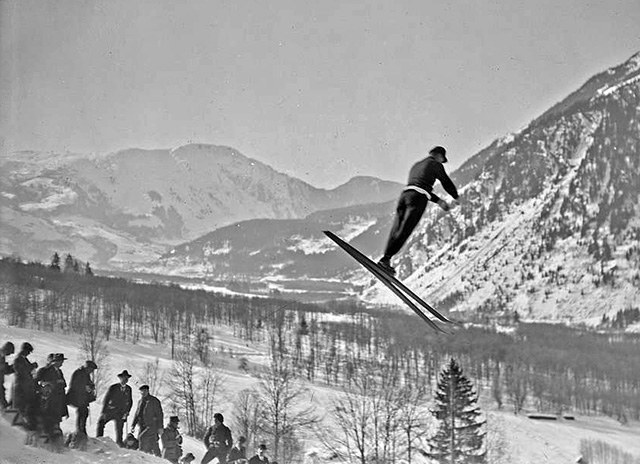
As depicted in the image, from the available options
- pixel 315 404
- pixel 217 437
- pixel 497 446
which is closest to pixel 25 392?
pixel 217 437

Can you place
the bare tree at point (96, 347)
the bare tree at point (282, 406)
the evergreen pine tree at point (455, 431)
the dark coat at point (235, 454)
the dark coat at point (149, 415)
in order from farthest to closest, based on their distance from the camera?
1. the bare tree at point (96, 347)
2. the bare tree at point (282, 406)
3. the evergreen pine tree at point (455, 431)
4. the dark coat at point (235, 454)
5. the dark coat at point (149, 415)

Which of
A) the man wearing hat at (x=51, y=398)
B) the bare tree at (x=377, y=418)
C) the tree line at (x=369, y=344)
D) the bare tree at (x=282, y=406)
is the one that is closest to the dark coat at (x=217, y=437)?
the man wearing hat at (x=51, y=398)

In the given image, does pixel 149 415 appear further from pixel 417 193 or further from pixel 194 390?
pixel 194 390

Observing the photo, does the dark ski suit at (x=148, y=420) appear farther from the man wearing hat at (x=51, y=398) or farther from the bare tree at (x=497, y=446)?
the bare tree at (x=497, y=446)

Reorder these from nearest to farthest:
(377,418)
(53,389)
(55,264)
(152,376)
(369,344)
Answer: (53,389), (377,418), (152,376), (55,264), (369,344)

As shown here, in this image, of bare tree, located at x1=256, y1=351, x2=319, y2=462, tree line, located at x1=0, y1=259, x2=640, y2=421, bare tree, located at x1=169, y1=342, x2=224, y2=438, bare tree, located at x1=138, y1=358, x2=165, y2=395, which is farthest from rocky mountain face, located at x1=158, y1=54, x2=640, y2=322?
bare tree, located at x1=138, y1=358, x2=165, y2=395

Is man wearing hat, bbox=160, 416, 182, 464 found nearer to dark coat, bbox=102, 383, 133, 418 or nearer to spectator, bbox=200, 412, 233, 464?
spectator, bbox=200, 412, 233, 464
